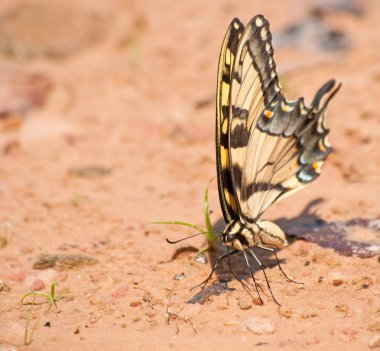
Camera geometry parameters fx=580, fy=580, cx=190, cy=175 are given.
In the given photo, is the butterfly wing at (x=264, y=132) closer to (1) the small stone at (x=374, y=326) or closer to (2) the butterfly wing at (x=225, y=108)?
(2) the butterfly wing at (x=225, y=108)

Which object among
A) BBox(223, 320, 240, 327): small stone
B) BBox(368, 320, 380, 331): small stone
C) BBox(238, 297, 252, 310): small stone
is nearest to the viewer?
BBox(368, 320, 380, 331): small stone

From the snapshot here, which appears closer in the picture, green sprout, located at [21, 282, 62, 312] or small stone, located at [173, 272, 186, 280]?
green sprout, located at [21, 282, 62, 312]

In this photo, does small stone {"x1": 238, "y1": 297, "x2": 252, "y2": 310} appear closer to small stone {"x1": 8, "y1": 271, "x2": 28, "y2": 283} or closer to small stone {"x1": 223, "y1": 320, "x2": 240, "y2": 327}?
small stone {"x1": 223, "y1": 320, "x2": 240, "y2": 327}

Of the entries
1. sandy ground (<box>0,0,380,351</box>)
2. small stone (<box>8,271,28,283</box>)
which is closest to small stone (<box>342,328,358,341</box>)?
sandy ground (<box>0,0,380,351</box>)

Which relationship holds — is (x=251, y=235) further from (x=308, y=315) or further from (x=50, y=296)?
(x=50, y=296)

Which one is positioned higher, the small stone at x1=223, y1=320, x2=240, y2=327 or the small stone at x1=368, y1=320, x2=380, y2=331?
the small stone at x1=223, y1=320, x2=240, y2=327

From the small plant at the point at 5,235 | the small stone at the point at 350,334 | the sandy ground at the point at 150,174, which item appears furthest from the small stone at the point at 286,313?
the small plant at the point at 5,235
